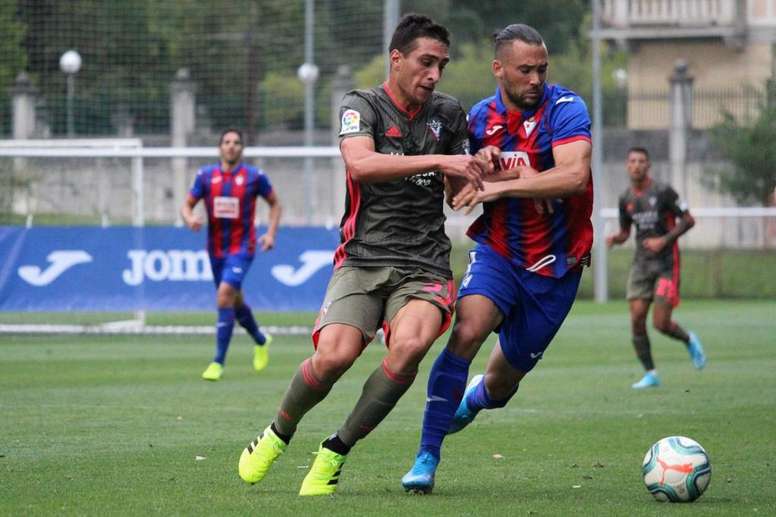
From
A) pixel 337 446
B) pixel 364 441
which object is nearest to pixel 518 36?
pixel 337 446

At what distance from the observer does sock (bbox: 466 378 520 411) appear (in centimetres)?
823

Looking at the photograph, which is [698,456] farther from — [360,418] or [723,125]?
[723,125]

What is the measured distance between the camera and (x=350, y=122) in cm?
726

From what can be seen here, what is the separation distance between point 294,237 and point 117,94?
243 inches

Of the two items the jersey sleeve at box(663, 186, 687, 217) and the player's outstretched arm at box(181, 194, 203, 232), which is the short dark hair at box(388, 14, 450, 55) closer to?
the jersey sleeve at box(663, 186, 687, 217)

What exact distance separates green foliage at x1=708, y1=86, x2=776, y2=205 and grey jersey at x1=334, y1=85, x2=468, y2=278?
57.9 ft

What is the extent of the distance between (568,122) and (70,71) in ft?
61.1

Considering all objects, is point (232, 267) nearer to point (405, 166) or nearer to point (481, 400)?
point (481, 400)

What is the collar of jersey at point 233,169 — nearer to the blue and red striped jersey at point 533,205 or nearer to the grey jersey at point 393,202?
the blue and red striped jersey at point 533,205

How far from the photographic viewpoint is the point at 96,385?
13938mm

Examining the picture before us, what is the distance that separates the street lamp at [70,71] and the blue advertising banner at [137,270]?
162 inches

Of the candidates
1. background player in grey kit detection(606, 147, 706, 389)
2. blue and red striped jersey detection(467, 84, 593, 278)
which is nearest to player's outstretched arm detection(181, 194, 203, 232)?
background player in grey kit detection(606, 147, 706, 389)

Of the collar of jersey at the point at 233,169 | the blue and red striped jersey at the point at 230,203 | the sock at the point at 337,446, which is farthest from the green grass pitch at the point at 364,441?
the collar of jersey at the point at 233,169

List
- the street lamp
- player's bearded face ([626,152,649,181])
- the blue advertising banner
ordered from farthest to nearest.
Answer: the street lamp, the blue advertising banner, player's bearded face ([626,152,649,181])
